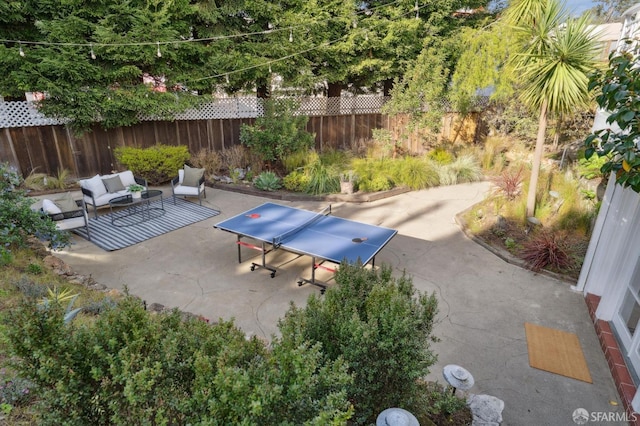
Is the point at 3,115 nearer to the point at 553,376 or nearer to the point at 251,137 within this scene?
the point at 251,137

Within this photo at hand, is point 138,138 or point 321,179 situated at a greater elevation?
point 138,138

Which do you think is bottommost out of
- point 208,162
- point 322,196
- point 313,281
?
point 313,281

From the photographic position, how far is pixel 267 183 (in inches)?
404

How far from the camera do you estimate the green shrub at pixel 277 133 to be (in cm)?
1052

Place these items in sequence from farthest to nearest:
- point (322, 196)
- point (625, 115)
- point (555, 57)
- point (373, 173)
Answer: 1. point (373, 173)
2. point (322, 196)
3. point (555, 57)
4. point (625, 115)

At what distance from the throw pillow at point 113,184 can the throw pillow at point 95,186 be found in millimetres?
96

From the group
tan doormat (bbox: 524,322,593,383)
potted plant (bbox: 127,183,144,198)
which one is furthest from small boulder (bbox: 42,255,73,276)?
tan doormat (bbox: 524,322,593,383)

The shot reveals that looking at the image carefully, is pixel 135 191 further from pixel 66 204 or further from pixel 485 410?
pixel 485 410

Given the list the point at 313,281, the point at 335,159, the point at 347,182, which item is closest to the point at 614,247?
the point at 313,281

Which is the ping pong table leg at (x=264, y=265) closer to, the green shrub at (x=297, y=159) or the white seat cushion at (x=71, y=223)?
the white seat cushion at (x=71, y=223)

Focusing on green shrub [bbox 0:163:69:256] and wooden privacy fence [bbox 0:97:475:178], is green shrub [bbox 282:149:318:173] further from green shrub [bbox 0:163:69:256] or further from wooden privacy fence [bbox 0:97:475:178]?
green shrub [bbox 0:163:69:256]

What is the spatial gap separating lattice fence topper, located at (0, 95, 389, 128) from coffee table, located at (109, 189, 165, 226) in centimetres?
378

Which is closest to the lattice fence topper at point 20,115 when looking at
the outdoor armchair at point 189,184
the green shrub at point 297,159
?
the outdoor armchair at point 189,184

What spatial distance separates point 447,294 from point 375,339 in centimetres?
353
